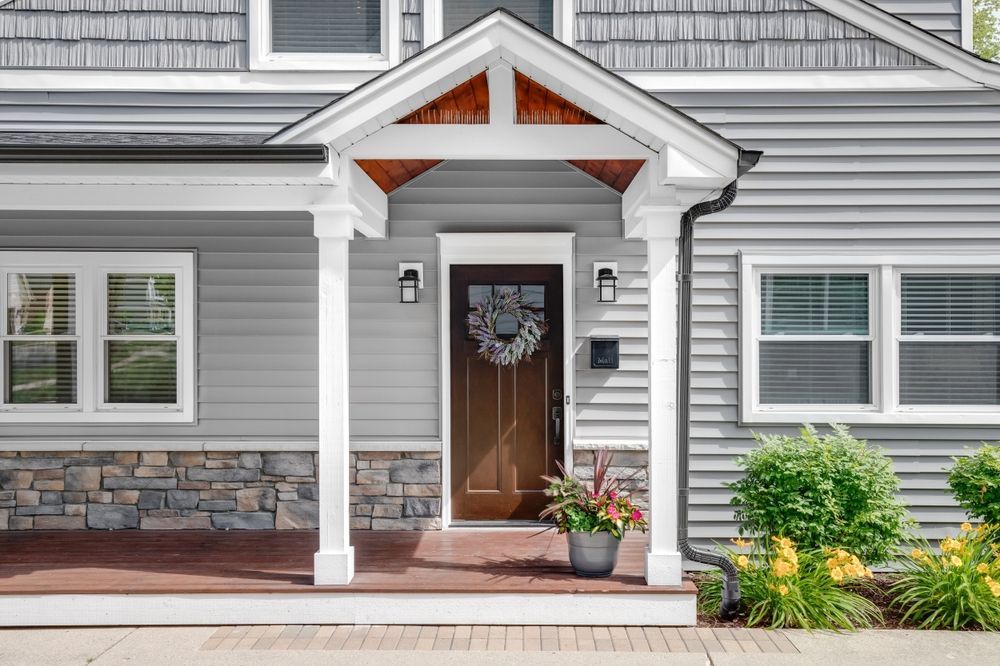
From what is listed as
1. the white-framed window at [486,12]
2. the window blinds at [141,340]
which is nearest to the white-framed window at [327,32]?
the white-framed window at [486,12]

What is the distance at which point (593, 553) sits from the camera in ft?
14.3

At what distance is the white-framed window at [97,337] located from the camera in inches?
219

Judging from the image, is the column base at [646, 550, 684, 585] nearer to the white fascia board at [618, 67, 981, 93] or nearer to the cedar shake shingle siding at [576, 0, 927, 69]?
the white fascia board at [618, 67, 981, 93]

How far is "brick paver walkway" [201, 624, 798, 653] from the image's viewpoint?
395 centimetres

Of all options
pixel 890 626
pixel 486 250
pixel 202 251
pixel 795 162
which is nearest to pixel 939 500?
pixel 890 626

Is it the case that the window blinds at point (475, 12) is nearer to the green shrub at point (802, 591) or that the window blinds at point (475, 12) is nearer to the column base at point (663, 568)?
the column base at point (663, 568)

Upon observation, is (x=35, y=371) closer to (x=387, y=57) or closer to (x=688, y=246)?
(x=387, y=57)

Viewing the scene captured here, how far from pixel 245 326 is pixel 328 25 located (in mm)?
2336

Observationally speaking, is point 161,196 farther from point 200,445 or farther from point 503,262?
point 503,262

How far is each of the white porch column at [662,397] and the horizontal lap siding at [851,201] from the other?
1334 millimetres

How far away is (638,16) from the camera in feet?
18.3

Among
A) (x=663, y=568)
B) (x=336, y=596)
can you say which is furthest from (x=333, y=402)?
(x=663, y=568)

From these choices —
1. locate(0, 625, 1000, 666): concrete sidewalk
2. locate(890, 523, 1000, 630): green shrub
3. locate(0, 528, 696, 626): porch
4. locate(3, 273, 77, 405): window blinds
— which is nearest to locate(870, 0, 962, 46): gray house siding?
locate(890, 523, 1000, 630): green shrub

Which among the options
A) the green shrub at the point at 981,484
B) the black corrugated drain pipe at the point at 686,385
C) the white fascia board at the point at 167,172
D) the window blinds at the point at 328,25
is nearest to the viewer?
the white fascia board at the point at 167,172
